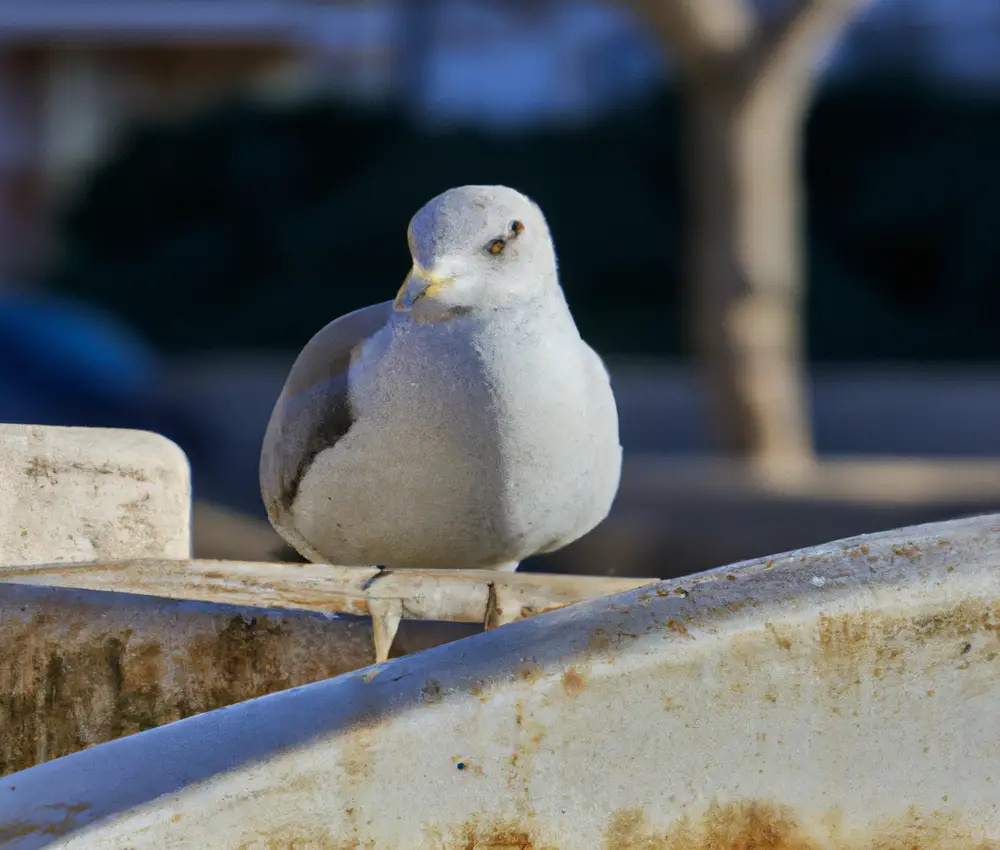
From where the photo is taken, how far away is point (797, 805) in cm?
167

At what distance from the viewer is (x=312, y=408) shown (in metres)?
2.51

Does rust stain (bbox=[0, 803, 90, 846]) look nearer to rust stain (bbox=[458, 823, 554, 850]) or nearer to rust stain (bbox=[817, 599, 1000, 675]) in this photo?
rust stain (bbox=[458, 823, 554, 850])

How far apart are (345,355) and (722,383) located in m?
6.23

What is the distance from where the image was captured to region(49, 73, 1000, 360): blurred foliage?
14055mm

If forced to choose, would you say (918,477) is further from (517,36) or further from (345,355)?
(517,36)

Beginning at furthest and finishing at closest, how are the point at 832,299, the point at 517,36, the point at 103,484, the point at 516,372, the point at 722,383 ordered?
1. the point at 517,36
2. the point at 832,299
3. the point at 722,383
4. the point at 103,484
5. the point at 516,372

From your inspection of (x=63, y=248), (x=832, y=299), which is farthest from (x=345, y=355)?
(x=63, y=248)

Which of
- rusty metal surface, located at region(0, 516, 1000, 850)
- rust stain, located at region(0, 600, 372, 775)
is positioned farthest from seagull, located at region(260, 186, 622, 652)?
rusty metal surface, located at region(0, 516, 1000, 850)

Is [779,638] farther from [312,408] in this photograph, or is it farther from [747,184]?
[747,184]

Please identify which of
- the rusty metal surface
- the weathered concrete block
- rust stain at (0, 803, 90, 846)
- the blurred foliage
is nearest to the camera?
rust stain at (0, 803, 90, 846)

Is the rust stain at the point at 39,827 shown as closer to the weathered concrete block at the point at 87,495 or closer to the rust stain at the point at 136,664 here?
the rust stain at the point at 136,664

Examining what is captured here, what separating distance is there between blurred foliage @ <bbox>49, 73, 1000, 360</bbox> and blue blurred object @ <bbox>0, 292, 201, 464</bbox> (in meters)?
3.62

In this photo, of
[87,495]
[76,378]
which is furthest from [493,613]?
[76,378]

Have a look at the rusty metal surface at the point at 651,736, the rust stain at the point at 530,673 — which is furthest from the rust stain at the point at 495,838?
the rust stain at the point at 530,673
